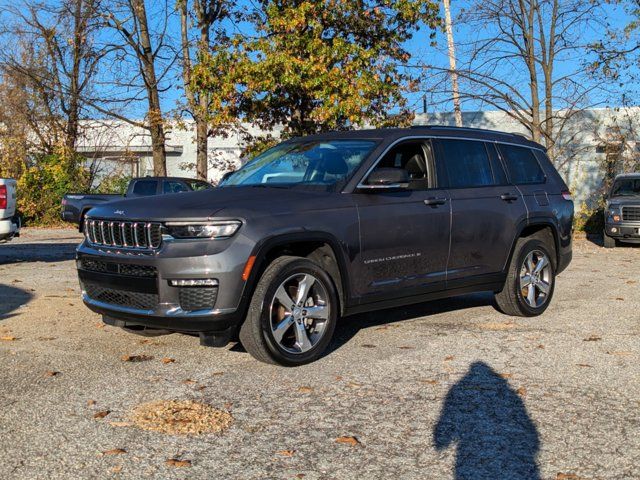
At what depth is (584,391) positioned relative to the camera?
5.26 m

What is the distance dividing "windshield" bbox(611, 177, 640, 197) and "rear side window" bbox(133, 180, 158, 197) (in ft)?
36.3

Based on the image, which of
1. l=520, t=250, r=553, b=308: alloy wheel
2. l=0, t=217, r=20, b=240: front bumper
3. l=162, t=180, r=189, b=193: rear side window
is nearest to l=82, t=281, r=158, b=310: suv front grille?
l=520, t=250, r=553, b=308: alloy wheel

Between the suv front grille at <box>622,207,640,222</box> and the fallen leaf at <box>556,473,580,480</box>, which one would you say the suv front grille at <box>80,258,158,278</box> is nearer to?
the fallen leaf at <box>556,473,580,480</box>

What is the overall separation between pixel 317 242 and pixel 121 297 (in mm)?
1560

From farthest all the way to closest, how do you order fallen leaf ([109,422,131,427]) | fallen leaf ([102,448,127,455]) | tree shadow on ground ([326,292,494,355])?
tree shadow on ground ([326,292,494,355]) → fallen leaf ([109,422,131,427]) → fallen leaf ([102,448,127,455])

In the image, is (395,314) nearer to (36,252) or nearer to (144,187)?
(36,252)

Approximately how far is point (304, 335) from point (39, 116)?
2935 cm

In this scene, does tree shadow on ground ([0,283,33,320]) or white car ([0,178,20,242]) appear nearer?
tree shadow on ground ([0,283,33,320])

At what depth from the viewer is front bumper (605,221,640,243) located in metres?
17.4

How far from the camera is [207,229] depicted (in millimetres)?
5449

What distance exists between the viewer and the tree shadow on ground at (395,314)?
23.6ft

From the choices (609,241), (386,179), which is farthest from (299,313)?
(609,241)

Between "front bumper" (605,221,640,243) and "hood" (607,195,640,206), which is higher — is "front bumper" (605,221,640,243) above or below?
below

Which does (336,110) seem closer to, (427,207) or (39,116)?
(427,207)
